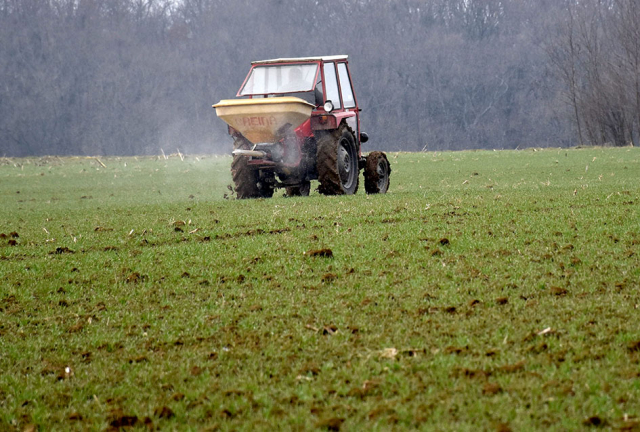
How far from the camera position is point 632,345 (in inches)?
176

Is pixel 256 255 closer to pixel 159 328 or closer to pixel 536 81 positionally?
pixel 159 328

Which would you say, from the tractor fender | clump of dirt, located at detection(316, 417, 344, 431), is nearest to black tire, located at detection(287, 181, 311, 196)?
the tractor fender

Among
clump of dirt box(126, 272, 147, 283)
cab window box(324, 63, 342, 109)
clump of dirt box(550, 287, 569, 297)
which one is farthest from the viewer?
cab window box(324, 63, 342, 109)

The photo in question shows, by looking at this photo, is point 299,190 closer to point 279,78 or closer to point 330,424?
point 279,78

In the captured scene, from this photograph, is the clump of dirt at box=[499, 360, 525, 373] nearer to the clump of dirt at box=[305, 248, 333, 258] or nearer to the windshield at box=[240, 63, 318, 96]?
the clump of dirt at box=[305, 248, 333, 258]

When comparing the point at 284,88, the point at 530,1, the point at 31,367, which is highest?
the point at 530,1

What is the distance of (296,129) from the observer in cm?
1403

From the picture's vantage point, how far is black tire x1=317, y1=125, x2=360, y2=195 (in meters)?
14.1

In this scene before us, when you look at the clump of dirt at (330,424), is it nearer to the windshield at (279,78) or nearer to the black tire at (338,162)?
the black tire at (338,162)

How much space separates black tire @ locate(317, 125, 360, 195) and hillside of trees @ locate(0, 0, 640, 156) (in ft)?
186

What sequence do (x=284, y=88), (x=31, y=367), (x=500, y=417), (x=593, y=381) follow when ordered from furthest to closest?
1. (x=284, y=88)
2. (x=31, y=367)
3. (x=593, y=381)
4. (x=500, y=417)

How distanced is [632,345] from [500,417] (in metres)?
1.23

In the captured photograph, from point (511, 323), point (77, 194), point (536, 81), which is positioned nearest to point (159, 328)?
point (511, 323)

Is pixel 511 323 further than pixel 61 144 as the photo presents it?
No
